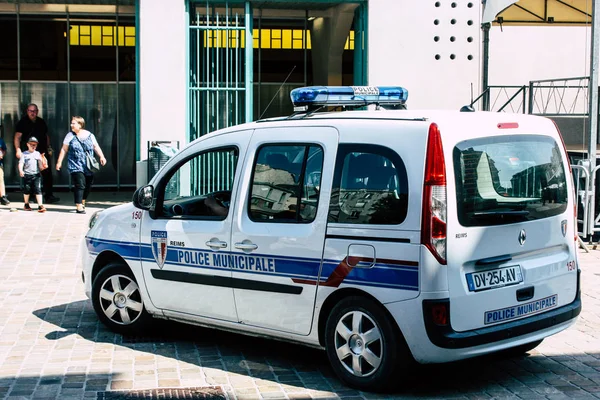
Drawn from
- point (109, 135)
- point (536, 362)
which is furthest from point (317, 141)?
point (109, 135)

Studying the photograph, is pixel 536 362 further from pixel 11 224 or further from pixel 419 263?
pixel 11 224

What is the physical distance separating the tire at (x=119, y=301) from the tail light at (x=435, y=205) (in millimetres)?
2693

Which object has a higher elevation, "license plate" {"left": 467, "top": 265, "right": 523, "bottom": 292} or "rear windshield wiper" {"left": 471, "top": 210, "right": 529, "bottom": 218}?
"rear windshield wiper" {"left": 471, "top": 210, "right": 529, "bottom": 218}

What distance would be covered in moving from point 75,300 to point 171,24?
779 centimetres

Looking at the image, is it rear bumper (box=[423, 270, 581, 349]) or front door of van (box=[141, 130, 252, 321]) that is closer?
rear bumper (box=[423, 270, 581, 349])

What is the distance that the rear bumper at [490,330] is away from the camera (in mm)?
5375

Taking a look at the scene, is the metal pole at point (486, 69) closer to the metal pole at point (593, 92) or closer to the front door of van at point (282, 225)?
the metal pole at point (593, 92)

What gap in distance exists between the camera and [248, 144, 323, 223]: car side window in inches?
237

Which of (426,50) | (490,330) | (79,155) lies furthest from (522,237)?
(79,155)

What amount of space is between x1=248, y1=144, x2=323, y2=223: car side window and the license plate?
110cm

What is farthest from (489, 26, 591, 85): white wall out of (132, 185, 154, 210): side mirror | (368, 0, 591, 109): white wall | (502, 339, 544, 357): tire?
(132, 185, 154, 210): side mirror

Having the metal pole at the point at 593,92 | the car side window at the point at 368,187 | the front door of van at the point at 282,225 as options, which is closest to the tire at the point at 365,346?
the front door of van at the point at 282,225

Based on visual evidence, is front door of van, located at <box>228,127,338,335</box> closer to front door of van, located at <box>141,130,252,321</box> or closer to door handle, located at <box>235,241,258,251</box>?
door handle, located at <box>235,241,258,251</box>

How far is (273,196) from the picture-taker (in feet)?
20.5
